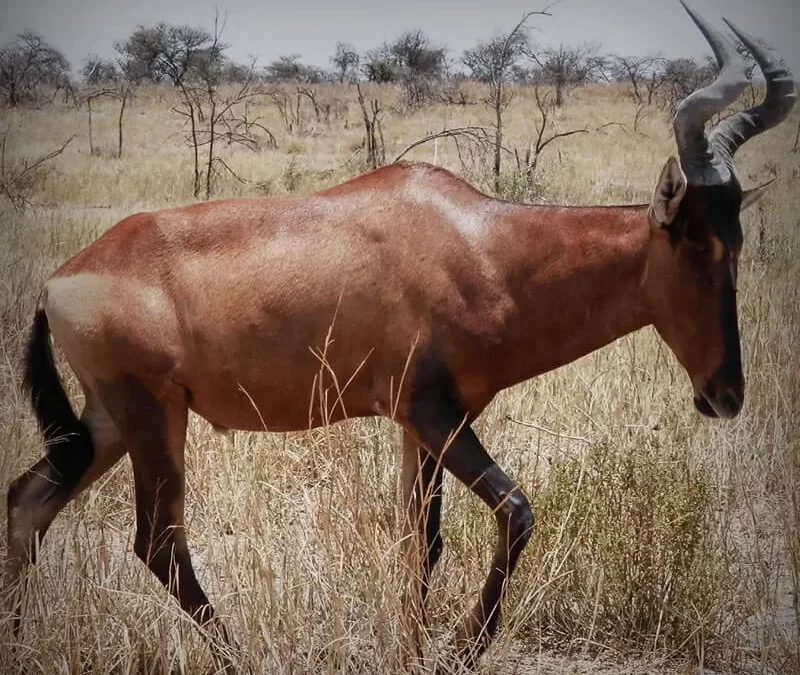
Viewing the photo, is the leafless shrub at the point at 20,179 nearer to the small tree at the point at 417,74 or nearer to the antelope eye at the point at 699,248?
the antelope eye at the point at 699,248

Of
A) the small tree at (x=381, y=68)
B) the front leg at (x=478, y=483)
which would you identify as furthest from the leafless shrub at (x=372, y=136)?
the small tree at (x=381, y=68)

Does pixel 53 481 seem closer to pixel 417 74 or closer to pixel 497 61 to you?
pixel 497 61

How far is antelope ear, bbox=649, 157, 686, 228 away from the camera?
123 inches

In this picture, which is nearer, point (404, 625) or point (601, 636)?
point (404, 625)

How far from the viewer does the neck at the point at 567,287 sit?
3443 millimetres

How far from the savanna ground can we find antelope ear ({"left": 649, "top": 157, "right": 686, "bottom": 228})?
3.83ft

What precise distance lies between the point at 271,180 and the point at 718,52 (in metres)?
13.4

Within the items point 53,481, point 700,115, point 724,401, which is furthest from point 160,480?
point 700,115

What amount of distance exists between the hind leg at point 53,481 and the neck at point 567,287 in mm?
1601

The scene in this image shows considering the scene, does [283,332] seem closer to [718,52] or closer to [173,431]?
[173,431]

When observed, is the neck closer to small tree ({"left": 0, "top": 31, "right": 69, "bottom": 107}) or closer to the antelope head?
the antelope head

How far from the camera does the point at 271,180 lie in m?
16.2

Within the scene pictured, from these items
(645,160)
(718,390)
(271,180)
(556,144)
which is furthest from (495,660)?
(556,144)

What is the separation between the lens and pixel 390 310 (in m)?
3.42
